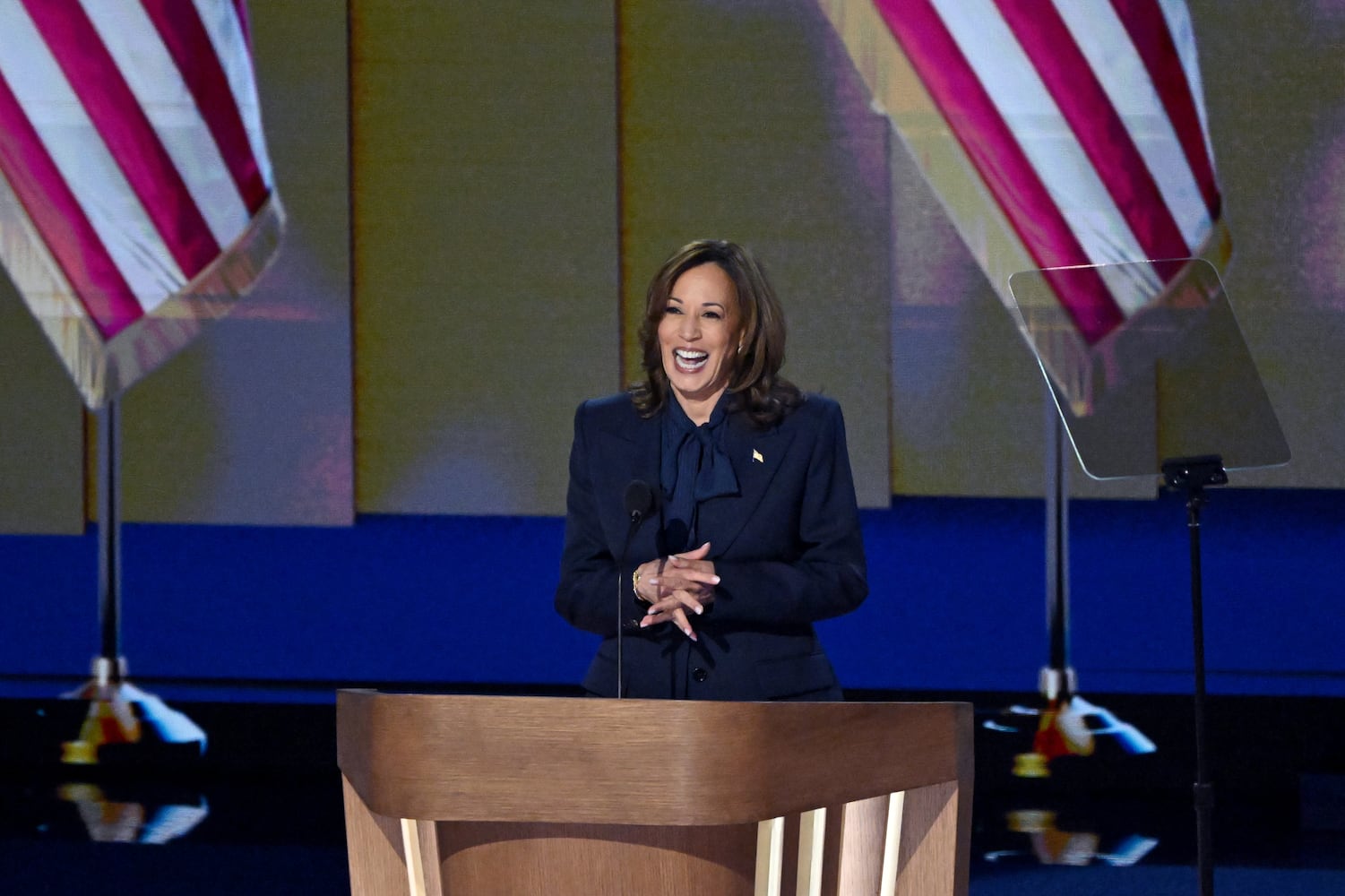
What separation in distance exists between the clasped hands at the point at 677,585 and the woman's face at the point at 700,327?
29 centimetres

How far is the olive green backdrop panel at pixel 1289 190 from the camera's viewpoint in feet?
Result: 15.1

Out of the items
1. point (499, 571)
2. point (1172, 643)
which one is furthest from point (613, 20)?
point (1172, 643)

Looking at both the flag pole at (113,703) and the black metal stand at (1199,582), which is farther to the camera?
the flag pole at (113,703)

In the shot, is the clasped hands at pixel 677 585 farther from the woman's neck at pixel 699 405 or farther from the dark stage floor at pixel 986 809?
the dark stage floor at pixel 986 809

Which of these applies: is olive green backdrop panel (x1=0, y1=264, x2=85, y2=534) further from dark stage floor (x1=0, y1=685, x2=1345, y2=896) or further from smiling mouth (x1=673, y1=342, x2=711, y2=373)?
smiling mouth (x1=673, y1=342, x2=711, y2=373)

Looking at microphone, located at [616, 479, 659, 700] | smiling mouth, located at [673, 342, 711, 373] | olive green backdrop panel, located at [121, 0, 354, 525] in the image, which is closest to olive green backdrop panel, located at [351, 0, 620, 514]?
olive green backdrop panel, located at [121, 0, 354, 525]

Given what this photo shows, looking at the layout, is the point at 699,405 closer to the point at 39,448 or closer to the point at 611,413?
the point at 611,413

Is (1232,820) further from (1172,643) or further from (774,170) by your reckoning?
(774,170)

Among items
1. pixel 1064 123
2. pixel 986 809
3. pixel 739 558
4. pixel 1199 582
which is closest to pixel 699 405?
pixel 739 558

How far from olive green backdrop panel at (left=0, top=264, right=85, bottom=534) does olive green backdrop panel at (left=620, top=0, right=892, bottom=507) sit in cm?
183

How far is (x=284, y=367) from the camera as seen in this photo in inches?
195

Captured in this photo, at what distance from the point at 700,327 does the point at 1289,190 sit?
3.05 meters

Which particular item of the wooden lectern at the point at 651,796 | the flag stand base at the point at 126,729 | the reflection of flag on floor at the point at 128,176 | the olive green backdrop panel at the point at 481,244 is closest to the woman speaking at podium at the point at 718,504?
the wooden lectern at the point at 651,796

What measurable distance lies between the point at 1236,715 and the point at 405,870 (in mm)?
3506
